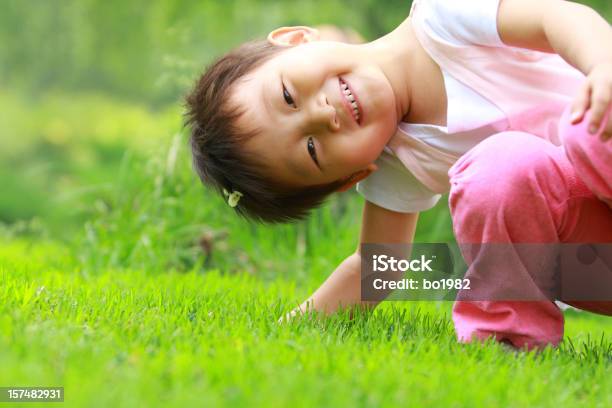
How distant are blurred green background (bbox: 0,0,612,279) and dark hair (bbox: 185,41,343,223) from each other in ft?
0.70

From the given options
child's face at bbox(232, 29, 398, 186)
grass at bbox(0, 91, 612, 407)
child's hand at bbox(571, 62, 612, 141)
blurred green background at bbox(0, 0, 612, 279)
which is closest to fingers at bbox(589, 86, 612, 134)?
child's hand at bbox(571, 62, 612, 141)

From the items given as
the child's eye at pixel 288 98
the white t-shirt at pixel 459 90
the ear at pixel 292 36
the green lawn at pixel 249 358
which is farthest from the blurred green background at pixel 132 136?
the green lawn at pixel 249 358

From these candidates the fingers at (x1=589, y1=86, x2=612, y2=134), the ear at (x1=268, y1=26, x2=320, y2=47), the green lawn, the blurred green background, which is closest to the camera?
the green lawn

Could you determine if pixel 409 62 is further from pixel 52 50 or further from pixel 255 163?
pixel 52 50

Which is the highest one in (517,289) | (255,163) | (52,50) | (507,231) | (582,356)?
(52,50)

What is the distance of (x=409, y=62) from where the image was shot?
7.41 feet

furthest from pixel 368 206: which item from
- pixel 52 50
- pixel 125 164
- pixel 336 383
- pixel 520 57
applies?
pixel 52 50

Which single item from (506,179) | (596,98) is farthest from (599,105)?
(506,179)

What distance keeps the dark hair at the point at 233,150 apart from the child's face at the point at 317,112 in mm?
50

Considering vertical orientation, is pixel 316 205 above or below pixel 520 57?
below

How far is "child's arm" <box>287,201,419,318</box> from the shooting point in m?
2.41

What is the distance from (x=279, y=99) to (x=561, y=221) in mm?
754

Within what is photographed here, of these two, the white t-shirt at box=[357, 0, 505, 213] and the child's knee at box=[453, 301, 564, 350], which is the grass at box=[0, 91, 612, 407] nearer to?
the child's knee at box=[453, 301, 564, 350]

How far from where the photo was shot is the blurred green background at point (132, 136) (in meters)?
3.71
